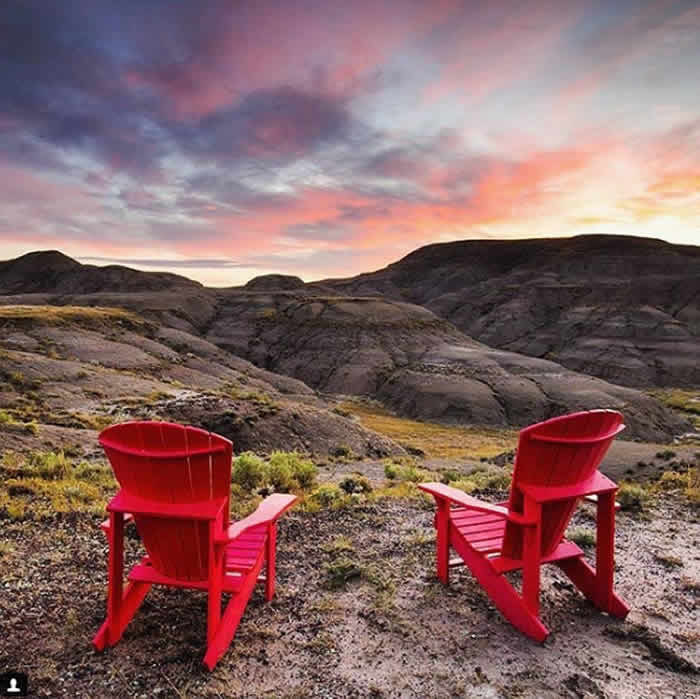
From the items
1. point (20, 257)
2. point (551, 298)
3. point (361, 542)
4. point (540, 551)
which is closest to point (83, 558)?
point (361, 542)

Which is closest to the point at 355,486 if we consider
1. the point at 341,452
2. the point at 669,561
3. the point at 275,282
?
the point at 669,561

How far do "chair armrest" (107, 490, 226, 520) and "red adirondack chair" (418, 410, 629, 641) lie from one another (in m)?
2.02

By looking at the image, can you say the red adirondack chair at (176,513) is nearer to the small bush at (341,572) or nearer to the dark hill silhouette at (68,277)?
the small bush at (341,572)

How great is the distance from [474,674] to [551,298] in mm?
98713

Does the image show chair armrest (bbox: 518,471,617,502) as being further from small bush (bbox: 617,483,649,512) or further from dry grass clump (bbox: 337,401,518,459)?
dry grass clump (bbox: 337,401,518,459)

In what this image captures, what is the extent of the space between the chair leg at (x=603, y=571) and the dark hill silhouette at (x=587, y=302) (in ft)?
221

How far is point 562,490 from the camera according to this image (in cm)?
399

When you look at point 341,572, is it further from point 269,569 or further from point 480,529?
point 480,529

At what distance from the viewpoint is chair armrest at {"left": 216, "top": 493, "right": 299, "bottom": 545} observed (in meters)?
3.73

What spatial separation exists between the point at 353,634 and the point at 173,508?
178cm

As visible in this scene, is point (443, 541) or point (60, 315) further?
point (60, 315)

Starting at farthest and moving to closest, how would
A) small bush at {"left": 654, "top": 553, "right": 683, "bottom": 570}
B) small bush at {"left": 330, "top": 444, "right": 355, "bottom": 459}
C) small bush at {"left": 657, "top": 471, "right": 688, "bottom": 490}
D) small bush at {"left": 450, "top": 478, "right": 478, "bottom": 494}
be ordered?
small bush at {"left": 330, "top": 444, "right": 355, "bottom": 459} → small bush at {"left": 657, "top": 471, "right": 688, "bottom": 490} → small bush at {"left": 450, "top": 478, "right": 478, "bottom": 494} → small bush at {"left": 654, "top": 553, "right": 683, "bottom": 570}

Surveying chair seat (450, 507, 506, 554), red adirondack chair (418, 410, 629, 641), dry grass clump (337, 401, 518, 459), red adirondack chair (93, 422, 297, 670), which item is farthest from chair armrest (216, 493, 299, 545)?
dry grass clump (337, 401, 518, 459)

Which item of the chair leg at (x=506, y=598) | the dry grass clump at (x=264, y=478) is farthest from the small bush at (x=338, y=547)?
the dry grass clump at (x=264, y=478)
